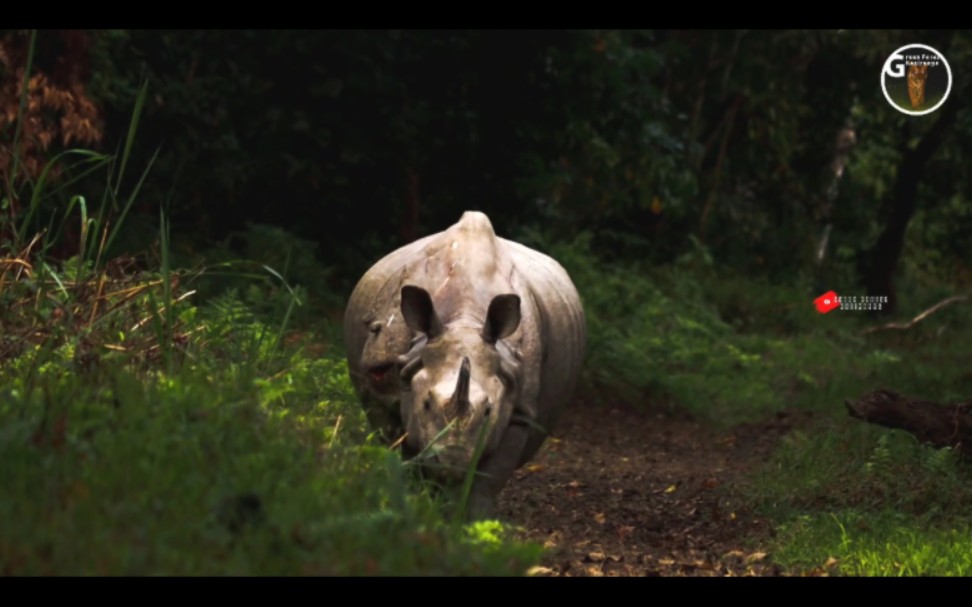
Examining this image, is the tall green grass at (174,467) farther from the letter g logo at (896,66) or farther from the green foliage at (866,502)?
the letter g logo at (896,66)

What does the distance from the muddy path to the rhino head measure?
23.5 inches

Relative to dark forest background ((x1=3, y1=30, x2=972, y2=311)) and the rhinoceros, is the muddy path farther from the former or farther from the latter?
dark forest background ((x1=3, y1=30, x2=972, y2=311))

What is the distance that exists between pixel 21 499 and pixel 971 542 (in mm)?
5184

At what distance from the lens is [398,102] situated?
636 inches

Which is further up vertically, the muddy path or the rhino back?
the rhino back

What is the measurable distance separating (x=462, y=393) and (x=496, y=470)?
849mm

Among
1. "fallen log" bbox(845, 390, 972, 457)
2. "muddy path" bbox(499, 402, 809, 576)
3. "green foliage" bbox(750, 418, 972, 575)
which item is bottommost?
"muddy path" bbox(499, 402, 809, 576)

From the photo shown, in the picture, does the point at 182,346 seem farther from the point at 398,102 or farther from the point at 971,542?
the point at 398,102

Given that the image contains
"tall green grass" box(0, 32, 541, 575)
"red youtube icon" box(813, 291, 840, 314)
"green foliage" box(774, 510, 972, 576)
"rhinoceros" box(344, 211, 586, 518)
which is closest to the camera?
"tall green grass" box(0, 32, 541, 575)

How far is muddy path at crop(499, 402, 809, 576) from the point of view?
27.0 ft

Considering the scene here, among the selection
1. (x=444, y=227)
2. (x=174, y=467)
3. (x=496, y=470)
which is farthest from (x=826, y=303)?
(x=174, y=467)

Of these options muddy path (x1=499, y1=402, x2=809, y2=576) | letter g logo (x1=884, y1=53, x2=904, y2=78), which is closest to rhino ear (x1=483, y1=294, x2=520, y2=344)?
muddy path (x1=499, y1=402, x2=809, y2=576)

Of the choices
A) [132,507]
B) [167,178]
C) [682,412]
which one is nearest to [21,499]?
[132,507]

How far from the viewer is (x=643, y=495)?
35.1 feet
